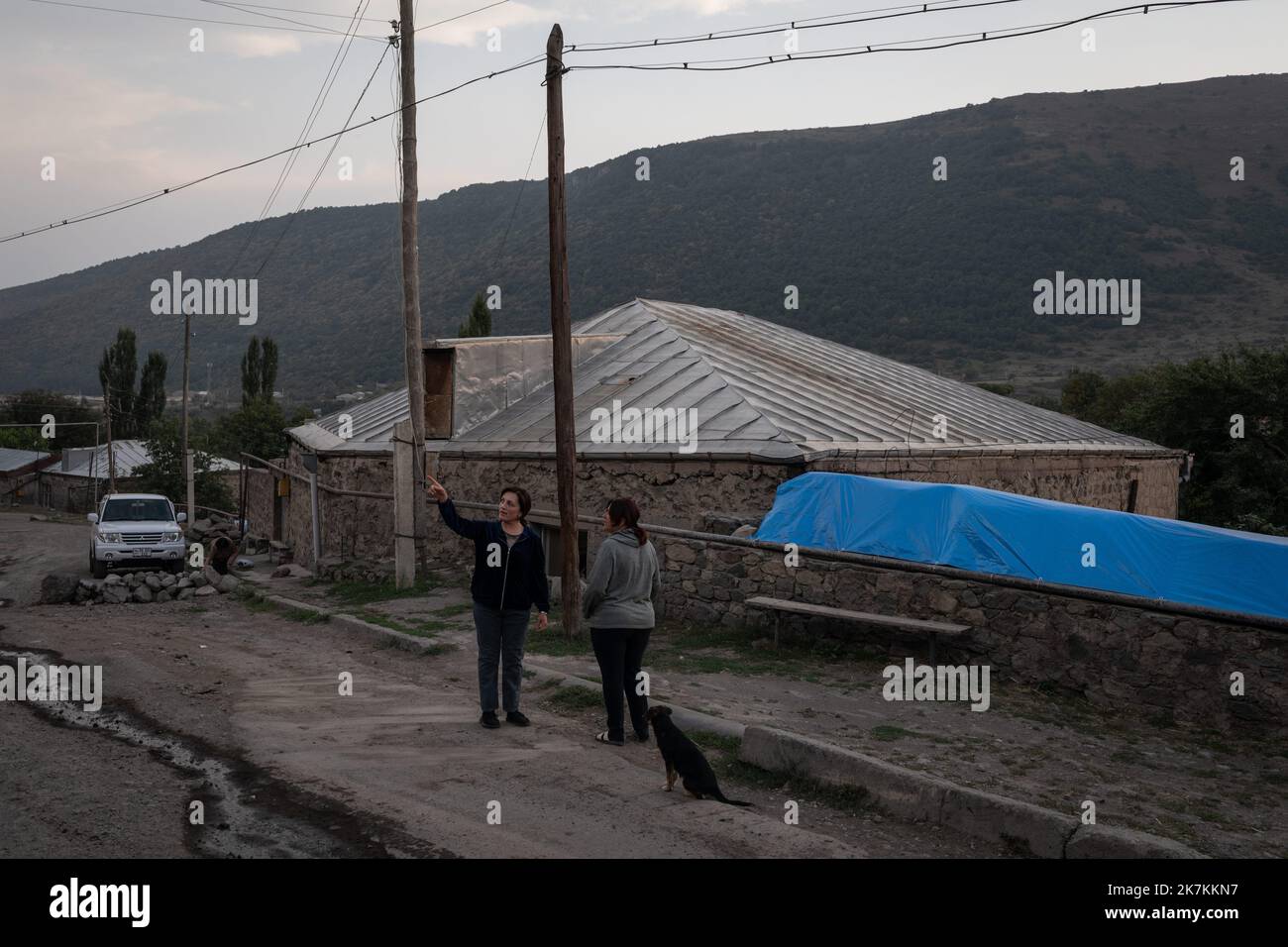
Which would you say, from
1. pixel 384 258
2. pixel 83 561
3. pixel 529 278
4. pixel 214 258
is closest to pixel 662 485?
pixel 83 561

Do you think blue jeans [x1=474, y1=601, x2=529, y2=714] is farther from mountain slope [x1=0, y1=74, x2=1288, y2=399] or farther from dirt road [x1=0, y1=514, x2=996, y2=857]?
mountain slope [x1=0, y1=74, x2=1288, y2=399]

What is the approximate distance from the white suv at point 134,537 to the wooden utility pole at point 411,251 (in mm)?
7225

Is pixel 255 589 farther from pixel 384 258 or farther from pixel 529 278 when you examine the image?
pixel 384 258

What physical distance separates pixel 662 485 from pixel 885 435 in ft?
13.3

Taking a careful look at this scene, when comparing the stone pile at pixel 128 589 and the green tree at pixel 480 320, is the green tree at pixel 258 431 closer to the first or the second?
the green tree at pixel 480 320

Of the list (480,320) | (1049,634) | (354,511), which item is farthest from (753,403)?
(480,320)

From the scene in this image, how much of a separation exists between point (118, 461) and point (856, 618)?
5948 centimetres

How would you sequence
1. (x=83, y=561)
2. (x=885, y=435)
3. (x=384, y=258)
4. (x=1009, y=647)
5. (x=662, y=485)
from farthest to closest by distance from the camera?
(x=384, y=258) → (x=83, y=561) → (x=885, y=435) → (x=662, y=485) → (x=1009, y=647)

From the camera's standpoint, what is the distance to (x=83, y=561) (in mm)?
23906

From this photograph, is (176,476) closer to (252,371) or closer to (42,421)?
(252,371)

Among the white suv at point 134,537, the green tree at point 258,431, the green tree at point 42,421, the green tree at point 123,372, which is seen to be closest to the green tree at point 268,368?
the green tree at point 258,431

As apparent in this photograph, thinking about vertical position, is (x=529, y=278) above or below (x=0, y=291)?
below

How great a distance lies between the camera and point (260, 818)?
18.0 feet

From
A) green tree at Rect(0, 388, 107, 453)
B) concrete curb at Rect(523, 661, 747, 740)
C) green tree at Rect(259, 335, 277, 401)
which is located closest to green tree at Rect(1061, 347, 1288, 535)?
concrete curb at Rect(523, 661, 747, 740)
